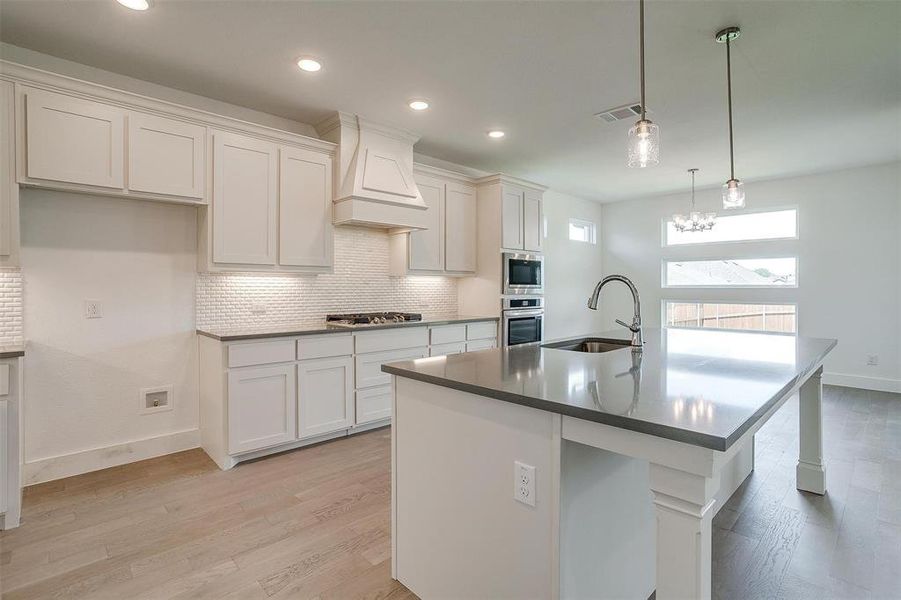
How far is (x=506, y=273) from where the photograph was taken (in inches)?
188

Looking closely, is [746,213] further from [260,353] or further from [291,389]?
[260,353]

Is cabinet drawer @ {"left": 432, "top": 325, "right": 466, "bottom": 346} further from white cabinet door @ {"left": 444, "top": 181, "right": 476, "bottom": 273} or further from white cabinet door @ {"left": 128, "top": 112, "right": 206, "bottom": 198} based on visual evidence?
white cabinet door @ {"left": 128, "top": 112, "right": 206, "bottom": 198}

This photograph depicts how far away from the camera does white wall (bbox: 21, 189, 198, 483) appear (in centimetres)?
279

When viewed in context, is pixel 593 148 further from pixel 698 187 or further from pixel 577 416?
pixel 577 416

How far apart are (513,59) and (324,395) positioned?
2685 mm

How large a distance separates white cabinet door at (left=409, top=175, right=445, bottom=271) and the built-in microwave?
28.8 inches

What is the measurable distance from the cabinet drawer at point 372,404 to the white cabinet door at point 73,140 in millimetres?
2211

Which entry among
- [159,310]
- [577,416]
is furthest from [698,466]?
[159,310]

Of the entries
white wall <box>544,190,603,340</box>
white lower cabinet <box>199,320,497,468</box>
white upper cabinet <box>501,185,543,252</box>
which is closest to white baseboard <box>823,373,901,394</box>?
white wall <box>544,190,603,340</box>

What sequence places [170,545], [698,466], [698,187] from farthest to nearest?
[698,187], [170,545], [698,466]

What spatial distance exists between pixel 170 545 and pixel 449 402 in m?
1.63

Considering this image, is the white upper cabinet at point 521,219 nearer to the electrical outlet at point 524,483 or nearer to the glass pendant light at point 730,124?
the glass pendant light at point 730,124

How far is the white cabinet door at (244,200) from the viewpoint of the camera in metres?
3.15

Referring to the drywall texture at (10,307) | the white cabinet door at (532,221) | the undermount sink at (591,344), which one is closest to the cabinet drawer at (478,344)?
the white cabinet door at (532,221)
